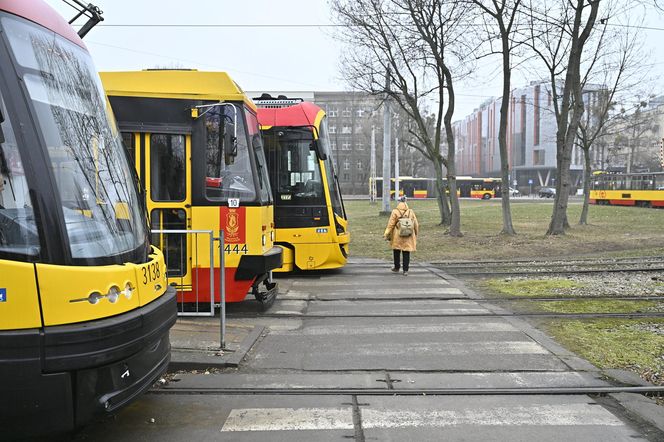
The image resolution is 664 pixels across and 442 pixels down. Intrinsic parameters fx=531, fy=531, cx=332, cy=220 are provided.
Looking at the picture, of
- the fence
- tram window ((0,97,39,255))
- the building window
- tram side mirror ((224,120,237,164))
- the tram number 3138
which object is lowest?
the fence

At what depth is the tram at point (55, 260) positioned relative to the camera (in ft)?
9.65

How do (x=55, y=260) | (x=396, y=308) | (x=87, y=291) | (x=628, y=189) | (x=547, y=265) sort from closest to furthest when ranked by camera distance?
(x=55, y=260), (x=87, y=291), (x=396, y=308), (x=547, y=265), (x=628, y=189)

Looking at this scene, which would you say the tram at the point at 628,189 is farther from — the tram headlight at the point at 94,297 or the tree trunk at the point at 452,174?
the tram headlight at the point at 94,297

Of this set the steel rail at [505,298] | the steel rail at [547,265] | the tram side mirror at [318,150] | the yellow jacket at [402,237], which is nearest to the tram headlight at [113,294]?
the steel rail at [505,298]

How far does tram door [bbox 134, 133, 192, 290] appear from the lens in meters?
7.17

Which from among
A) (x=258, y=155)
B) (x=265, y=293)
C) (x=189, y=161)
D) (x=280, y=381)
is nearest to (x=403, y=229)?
(x=265, y=293)

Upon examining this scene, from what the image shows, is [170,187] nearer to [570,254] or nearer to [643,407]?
[643,407]

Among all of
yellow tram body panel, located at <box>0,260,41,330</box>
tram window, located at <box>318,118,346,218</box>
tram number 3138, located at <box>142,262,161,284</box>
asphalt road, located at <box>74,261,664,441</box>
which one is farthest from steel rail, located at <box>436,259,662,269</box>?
yellow tram body panel, located at <box>0,260,41,330</box>

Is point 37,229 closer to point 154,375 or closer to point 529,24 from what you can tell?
point 154,375

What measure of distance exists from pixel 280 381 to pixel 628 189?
48.7 metres

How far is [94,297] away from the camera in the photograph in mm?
3164

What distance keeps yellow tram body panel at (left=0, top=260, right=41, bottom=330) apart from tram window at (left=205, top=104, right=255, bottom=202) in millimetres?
4173

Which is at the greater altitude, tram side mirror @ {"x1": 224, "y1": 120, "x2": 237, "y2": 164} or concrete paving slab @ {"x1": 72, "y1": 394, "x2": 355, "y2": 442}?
tram side mirror @ {"x1": 224, "y1": 120, "x2": 237, "y2": 164}

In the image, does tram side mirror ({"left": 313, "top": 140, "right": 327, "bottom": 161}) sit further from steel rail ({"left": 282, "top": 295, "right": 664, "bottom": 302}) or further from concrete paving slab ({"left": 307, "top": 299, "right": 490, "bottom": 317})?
concrete paving slab ({"left": 307, "top": 299, "right": 490, "bottom": 317})
